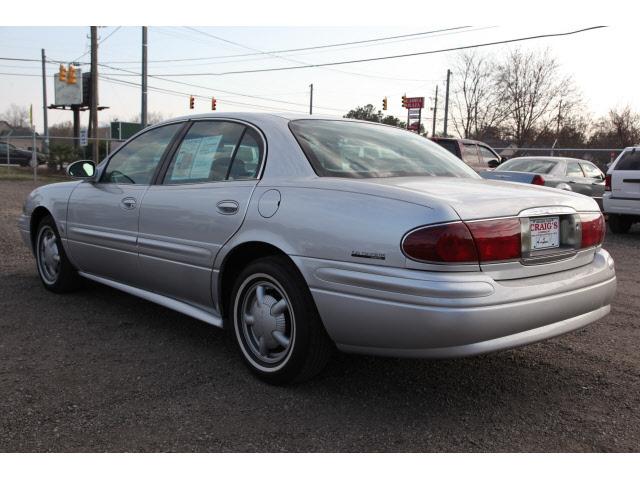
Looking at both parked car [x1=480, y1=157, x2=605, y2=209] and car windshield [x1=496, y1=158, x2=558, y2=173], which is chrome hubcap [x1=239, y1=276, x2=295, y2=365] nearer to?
parked car [x1=480, y1=157, x2=605, y2=209]

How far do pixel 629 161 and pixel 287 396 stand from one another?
9.62 m

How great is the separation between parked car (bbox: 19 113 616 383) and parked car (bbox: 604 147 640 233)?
784 centimetres

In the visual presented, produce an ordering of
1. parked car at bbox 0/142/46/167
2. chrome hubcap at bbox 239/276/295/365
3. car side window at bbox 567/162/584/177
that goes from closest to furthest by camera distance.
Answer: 1. chrome hubcap at bbox 239/276/295/365
2. car side window at bbox 567/162/584/177
3. parked car at bbox 0/142/46/167

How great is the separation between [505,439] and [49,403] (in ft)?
7.18

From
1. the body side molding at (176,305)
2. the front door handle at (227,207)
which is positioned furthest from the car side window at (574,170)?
the front door handle at (227,207)

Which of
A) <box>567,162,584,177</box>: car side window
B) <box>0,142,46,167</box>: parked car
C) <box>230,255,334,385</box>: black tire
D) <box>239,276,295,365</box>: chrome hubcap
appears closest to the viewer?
<box>230,255,334,385</box>: black tire

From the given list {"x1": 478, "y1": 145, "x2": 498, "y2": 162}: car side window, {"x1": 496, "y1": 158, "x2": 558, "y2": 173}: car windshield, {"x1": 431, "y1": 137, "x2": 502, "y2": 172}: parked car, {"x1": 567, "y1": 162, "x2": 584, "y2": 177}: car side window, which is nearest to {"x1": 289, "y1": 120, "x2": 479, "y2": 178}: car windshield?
{"x1": 496, "y1": 158, "x2": 558, "y2": 173}: car windshield

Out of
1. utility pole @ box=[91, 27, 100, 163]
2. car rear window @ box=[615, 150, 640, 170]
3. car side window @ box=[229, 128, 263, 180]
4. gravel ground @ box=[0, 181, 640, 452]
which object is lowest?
gravel ground @ box=[0, 181, 640, 452]

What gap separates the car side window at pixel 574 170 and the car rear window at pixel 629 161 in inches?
47.0

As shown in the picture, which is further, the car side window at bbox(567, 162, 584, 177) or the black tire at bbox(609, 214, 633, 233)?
the car side window at bbox(567, 162, 584, 177)

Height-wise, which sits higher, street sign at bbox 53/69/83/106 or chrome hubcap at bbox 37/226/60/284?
street sign at bbox 53/69/83/106

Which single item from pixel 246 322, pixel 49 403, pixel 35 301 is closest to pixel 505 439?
pixel 246 322

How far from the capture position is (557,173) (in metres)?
11.5

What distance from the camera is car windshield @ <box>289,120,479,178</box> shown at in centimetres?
333
